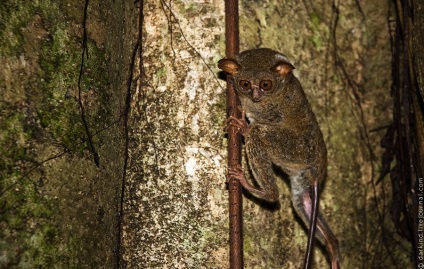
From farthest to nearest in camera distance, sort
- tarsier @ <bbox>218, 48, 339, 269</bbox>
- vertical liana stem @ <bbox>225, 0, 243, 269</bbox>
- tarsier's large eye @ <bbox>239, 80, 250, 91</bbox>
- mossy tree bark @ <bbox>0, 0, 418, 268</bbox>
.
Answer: tarsier's large eye @ <bbox>239, 80, 250, 91</bbox> → tarsier @ <bbox>218, 48, 339, 269</bbox> → vertical liana stem @ <bbox>225, 0, 243, 269</bbox> → mossy tree bark @ <bbox>0, 0, 418, 268</bbox>

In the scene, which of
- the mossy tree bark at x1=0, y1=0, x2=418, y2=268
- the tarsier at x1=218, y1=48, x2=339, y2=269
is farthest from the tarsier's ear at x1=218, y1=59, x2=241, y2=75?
the mossy tree bark at x1=0, y1=0, x2=418, y2=268

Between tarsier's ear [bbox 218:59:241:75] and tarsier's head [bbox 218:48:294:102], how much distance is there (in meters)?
0.06

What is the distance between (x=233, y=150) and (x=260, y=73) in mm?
627

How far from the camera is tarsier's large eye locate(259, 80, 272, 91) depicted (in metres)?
3.58

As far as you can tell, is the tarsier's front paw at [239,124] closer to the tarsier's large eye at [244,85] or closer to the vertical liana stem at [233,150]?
the vertical liana stem at [233,150]

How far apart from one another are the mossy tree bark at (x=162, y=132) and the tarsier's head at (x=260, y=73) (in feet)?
0.53

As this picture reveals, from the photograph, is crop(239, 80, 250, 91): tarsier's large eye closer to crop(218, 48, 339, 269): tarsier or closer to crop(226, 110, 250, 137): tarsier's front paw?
crop(218, 48, 339, 269): tarsier

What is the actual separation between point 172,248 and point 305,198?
40.2 inches

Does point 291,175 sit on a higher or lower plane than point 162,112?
lower

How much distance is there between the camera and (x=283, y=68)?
3.49m

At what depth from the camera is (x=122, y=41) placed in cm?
347

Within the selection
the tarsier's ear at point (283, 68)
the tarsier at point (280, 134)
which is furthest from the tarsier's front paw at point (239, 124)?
the tarsier's ear at point (283, 68)

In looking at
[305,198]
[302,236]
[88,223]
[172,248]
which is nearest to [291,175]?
[305,198]

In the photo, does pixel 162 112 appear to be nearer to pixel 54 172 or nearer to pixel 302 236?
pixel 54 172
